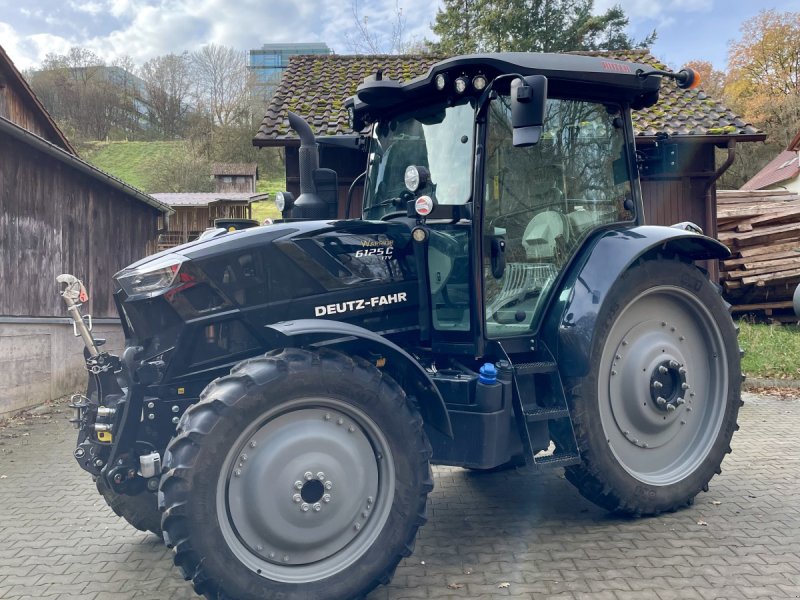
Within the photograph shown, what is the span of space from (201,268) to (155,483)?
1037 millimetres

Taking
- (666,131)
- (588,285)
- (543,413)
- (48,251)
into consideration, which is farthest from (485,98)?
(48,251)

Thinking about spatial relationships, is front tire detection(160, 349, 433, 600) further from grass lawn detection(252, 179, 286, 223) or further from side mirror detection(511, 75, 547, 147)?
grass lawn detection(252, 179, 286, 223)

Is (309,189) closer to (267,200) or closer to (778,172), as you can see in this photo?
(778,172)

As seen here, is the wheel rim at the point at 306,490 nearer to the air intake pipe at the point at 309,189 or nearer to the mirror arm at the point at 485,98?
the air intake pipe at the point at 309,189

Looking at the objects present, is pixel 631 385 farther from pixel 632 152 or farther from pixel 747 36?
pixel 747 36

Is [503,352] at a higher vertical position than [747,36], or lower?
lower

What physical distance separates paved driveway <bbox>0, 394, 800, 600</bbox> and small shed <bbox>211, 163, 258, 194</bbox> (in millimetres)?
41826

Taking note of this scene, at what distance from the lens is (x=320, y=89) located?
1414 cm

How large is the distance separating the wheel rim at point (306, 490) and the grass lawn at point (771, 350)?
24.9 ft

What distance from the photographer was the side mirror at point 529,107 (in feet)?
11.3

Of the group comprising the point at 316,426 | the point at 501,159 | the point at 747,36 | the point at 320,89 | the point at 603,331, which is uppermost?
the point at 747,36

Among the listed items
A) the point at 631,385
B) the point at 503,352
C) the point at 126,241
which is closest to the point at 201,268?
the point at 503,352

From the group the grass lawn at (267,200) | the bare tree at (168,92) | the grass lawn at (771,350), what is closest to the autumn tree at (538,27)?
the grass lawn at (267,200)

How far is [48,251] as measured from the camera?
11.0 meters
